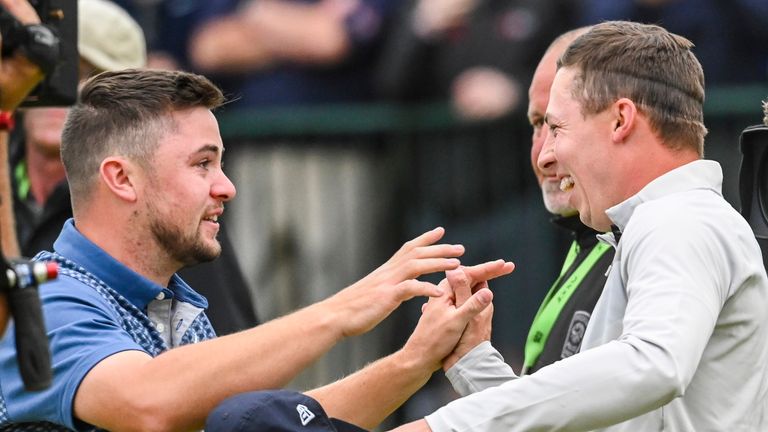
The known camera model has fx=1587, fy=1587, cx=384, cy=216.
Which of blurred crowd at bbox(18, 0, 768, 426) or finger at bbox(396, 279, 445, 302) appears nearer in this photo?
finger at bbox(396, 279, 445, 302)

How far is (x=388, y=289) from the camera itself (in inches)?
141

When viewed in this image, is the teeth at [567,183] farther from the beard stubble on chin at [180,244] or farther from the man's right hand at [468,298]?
the beard stubble on chin at [180,244]

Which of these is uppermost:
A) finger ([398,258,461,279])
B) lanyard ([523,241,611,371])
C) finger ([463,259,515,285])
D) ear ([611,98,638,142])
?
ear ([611,98,638,142])

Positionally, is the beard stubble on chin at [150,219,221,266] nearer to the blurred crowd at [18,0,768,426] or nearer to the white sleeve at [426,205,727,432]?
the white sleeve at [426,205,727,432]

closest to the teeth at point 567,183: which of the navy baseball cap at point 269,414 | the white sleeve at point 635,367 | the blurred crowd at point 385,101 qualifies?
the white sleeve at point 635,367

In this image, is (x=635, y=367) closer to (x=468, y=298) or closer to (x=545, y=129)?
(x=468, y=298)

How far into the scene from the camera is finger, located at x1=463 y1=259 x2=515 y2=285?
3732mm

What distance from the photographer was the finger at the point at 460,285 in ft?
12.5

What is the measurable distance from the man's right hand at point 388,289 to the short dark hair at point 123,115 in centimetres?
69

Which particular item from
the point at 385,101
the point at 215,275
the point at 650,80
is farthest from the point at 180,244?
the point at 385,101

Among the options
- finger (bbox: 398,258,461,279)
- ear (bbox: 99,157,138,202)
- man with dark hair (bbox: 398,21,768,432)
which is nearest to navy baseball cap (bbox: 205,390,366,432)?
man with dark hair (bbox: 398,21,768,432)

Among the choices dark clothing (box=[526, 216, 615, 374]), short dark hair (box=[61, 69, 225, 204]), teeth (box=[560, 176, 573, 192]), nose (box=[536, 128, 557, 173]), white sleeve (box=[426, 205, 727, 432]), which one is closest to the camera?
white sleeve (box=[426, 205, 727, 432])

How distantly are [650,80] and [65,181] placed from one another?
246 cm

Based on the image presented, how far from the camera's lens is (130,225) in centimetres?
392
